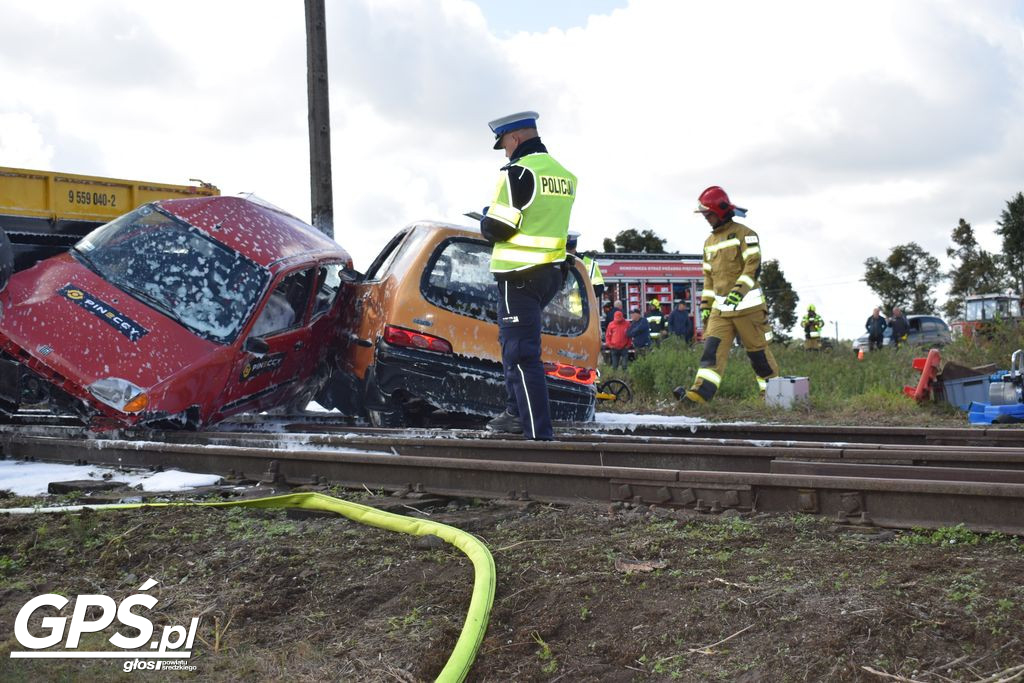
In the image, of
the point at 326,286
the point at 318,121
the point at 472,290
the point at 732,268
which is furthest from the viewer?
the point at 318,121

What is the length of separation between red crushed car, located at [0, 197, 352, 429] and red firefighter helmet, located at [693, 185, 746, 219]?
3.92 metres

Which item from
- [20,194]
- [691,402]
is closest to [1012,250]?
[691,402]

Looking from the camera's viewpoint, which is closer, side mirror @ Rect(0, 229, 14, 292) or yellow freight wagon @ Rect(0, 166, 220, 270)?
side mirror @ Rect(0, 229, 14, 292)

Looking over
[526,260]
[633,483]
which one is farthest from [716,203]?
[633,483]

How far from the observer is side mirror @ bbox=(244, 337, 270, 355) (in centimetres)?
713

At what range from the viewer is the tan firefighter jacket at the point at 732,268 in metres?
10.3

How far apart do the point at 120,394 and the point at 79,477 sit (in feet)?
2.65

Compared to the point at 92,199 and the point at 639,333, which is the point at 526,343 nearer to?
the point at 92,199

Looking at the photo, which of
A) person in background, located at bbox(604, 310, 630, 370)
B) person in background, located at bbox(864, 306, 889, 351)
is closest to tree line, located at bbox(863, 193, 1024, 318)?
person in background, located at bbox(864, 306, 889, 351)

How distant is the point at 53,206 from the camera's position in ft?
32.9

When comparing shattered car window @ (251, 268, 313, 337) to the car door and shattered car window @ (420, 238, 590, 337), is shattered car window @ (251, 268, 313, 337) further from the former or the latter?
shattered car window @ (420, 238, 590, 337)

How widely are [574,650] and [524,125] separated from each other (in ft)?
14.6

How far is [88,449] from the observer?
6.39 m

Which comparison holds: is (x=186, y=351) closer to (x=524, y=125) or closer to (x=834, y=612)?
(x=524, y=125)
